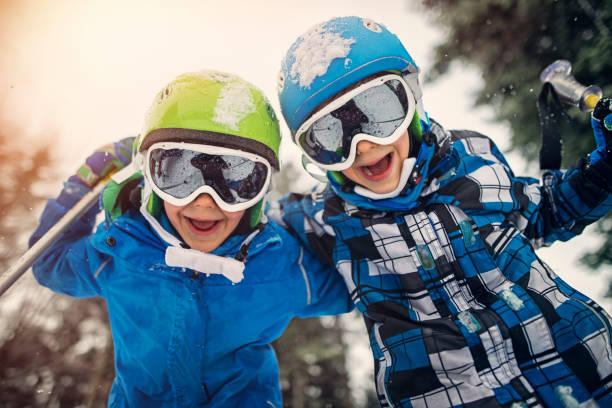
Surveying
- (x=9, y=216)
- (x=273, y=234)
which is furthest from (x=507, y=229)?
(x=9, y=216)

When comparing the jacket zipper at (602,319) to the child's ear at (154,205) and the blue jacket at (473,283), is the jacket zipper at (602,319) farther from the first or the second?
the child's ear at (154,205)

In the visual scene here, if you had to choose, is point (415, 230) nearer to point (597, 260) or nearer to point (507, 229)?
point (507, 229)

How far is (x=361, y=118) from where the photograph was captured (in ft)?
6.21

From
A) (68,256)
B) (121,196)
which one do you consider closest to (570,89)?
(121,196)

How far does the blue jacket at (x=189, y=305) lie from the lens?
196 centimetres

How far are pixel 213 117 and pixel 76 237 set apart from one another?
4.92 ft

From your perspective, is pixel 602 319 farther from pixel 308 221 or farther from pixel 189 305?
pixel 189 305

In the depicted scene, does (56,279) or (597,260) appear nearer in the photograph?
(56,279)

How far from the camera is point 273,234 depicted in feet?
6.91

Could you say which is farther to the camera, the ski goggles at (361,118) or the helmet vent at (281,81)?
the helmet vent at (281,81)

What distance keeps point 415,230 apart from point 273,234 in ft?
2.87

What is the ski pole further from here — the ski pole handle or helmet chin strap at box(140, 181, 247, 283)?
the ski pole handle

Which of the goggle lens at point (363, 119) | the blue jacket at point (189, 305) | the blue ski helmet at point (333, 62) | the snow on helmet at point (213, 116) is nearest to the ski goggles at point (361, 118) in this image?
the goggle lens at point (363, 119)

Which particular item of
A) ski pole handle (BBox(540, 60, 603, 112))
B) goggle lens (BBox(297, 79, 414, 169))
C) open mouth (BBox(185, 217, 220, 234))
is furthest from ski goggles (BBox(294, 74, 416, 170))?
ski pole handle (BBox(540, 60, 603, 112))
